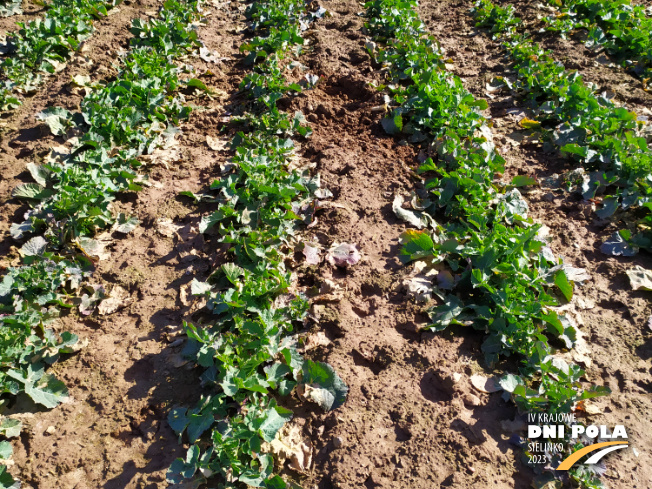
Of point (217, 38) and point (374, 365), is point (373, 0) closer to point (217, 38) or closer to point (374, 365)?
point (217, 38)

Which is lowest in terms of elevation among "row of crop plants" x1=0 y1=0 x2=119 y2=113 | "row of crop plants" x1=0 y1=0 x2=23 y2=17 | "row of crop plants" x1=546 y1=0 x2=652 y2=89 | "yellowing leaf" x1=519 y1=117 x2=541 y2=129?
"row of crop plants" x1=0 y1=0 x2=23 y2=17

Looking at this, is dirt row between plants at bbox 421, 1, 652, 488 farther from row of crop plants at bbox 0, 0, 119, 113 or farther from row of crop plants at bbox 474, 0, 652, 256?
row of crop plants at bbox 0, 0, 119, 113

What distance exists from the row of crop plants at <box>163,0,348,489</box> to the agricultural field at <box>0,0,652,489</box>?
18mm

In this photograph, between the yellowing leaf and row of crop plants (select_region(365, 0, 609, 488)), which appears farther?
the yellowing leaf

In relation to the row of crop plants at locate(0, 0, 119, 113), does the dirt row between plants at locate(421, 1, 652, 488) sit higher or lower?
higher

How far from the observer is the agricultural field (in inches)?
99.7

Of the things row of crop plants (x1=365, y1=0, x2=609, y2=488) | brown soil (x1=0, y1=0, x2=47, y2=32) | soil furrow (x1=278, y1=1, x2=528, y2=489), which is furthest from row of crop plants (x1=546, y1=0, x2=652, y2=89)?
brown soil (x1=0, y1=0, x2=47, y2=32)

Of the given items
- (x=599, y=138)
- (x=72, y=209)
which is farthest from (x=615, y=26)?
(x=72, y=209)

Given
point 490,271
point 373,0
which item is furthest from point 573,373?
point 373,0

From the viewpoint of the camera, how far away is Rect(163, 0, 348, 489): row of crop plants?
241cm

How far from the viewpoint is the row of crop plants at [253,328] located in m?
2.41

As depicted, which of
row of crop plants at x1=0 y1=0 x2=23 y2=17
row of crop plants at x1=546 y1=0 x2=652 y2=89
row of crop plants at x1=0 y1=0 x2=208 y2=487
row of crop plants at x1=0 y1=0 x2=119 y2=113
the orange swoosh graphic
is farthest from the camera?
row of crop plants at x1=0 y1=0 x2=23 y2=17

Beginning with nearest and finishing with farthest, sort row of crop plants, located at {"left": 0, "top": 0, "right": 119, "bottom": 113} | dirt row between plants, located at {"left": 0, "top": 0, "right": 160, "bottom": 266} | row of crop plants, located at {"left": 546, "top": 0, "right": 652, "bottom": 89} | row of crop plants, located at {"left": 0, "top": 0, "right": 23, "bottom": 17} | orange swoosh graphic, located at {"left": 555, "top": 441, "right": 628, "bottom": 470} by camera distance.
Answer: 1. orange swoosh graphic, located at {"left": 555, "top": 441, "right": 628, "bottom": 470}
2. dirt row between plants, located at {"left": 0, "top": 0, "right": 160, "bottom": 266}
3. row of crop plants, located at {"left": 0, "top": 0, "right": 119, "bottom": 113}
4. row of crop plants, located at {"left": 546, "top": 0, "right": 652, "bottom": 89}
5. row of crop plants, located at {"left": 0, "top": 0, "right": 23, "bottom": 17}
